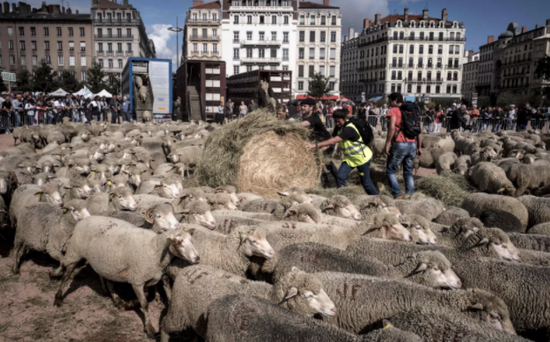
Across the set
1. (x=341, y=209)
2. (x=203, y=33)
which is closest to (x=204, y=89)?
(x=341, y=209)

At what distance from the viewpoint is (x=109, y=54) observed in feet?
291

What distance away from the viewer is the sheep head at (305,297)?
3.66 m

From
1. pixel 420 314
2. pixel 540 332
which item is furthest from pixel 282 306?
pixel 540 332

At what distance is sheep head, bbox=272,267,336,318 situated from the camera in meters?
3.66

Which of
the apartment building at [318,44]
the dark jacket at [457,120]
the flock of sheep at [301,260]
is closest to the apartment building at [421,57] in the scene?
the apartment building at [318,44]

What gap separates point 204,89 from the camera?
23.7 metres

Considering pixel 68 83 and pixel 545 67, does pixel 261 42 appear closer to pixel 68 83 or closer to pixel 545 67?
pixel 68 83

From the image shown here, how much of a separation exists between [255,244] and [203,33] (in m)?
80.1

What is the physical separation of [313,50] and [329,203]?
259ft

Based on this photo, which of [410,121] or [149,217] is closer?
[149,217]

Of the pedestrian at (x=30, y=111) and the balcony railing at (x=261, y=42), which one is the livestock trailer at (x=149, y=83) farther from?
the balcony railing at (x=261, y=42)

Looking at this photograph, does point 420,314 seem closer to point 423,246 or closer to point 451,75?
point 423,246

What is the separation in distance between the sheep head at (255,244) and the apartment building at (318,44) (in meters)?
78.4

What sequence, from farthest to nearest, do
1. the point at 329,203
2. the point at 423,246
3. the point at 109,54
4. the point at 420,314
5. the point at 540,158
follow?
1. the point at 109,54
2. the point at 540,158
3. the point at 329,203
4. the point at 423,246
5. the point at 420,314
